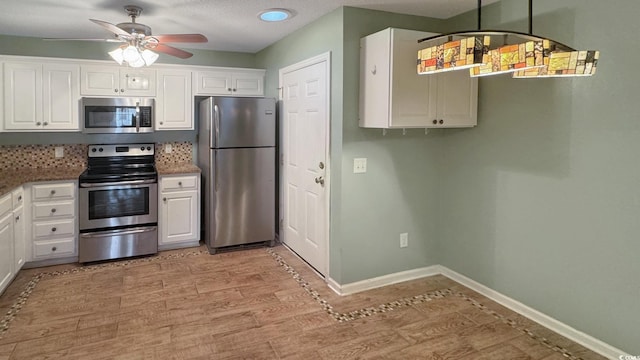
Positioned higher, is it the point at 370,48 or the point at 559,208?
the point at 370,48

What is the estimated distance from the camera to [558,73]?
2.03 m

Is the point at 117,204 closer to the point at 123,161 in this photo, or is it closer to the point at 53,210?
the point at 53,210

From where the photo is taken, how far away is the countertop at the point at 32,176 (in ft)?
11.7

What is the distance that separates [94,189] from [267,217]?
1.72 meters

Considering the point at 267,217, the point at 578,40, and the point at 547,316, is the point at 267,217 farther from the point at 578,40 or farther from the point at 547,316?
the point at 578,40

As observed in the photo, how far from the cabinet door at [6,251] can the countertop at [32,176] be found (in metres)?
0.26

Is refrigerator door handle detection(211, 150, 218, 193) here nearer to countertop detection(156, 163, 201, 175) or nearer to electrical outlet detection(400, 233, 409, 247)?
countertop detection(156, 163, 201, 175)

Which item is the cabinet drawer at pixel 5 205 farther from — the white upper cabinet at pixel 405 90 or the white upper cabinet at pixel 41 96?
the white upper cabinet at pixel 405 90

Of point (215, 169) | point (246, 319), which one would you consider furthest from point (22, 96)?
point (246, 319)

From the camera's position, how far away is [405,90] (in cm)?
303

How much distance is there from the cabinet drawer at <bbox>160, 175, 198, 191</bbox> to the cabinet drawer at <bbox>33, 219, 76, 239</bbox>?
35.4 inches

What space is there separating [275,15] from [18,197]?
8.87 ft

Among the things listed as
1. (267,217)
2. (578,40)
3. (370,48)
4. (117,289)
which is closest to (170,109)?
(267,217)

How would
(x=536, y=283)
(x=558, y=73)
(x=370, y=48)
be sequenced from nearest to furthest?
(x=558, y=73) → (x=536, y=283) → (x=370, y=48)
